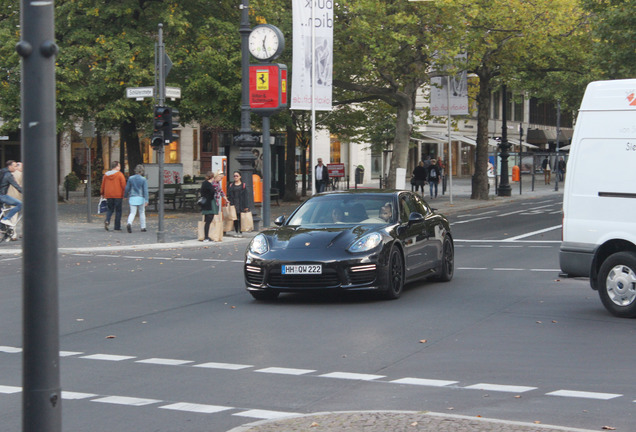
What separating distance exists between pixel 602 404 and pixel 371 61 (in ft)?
90.8

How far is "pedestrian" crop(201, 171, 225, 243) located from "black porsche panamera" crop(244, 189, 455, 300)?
9209mm

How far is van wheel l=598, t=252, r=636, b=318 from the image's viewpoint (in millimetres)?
11008

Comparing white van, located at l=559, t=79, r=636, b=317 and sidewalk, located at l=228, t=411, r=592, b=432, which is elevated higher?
white van, located at l=559, t=79, r=636, b=317

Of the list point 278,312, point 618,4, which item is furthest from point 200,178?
point 278,312

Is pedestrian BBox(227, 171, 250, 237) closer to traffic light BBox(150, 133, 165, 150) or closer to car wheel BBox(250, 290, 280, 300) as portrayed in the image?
traffic light BBox(150, 133, 165, 150)

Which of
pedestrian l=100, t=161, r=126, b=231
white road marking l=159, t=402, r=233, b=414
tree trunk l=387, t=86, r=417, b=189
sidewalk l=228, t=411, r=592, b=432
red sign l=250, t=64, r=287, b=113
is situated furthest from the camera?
tree trunk l=387, t=86, r=417, b=189

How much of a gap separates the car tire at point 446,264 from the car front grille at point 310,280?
9.16ft

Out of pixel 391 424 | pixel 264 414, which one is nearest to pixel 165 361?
pixel 264 414

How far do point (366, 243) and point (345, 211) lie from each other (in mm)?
1202

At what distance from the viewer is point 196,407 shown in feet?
22.7

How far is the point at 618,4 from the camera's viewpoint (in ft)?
107

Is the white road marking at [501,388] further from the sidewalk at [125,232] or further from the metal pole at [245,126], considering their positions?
the metal pole at [245,126]

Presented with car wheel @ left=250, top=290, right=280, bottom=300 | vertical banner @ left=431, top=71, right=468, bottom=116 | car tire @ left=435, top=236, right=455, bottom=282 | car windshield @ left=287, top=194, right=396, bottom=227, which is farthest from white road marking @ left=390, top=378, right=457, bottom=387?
vertical banner @ left=431, top=71, right=468, bottom=116

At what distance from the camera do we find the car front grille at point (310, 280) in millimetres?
12453
